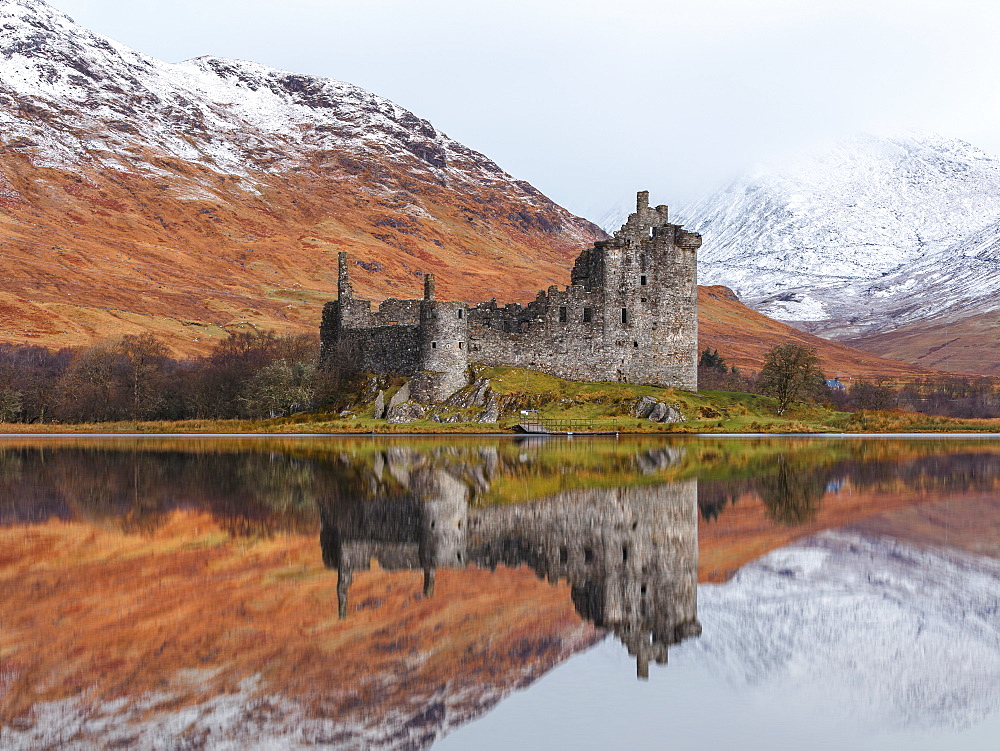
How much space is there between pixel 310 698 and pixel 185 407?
219 ft

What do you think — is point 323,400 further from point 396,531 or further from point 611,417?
point 396,531

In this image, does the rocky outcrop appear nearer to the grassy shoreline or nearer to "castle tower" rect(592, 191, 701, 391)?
the grassy shoreline

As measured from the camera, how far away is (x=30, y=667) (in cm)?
966

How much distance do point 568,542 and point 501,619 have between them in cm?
549

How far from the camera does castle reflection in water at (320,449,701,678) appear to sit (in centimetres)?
1245

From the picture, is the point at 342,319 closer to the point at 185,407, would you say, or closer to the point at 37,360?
the point at 185,407

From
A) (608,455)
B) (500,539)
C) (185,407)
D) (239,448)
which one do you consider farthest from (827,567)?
(185,407)

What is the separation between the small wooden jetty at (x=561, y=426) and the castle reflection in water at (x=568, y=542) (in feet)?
85.7

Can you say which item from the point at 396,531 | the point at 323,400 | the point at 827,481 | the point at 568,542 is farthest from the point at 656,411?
the point at 568,542

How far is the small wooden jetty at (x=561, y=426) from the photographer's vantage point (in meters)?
52.8

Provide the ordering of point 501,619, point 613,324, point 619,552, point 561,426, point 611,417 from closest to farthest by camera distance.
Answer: point 501,619
point 619,552
point 561,426
point 611,417
point 613,324

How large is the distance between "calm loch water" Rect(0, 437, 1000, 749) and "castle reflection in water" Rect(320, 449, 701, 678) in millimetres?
80

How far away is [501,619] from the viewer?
1202cm

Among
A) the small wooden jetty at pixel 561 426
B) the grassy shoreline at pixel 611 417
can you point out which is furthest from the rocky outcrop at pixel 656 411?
the small wooden jetty at pixel 561 426
